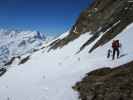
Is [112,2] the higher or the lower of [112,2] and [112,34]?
the higher

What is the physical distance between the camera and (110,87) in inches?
609

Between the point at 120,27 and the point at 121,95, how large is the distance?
925 inches

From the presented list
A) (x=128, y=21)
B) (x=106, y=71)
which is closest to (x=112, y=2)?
(x=128, y=21)

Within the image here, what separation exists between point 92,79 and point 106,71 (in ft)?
6.14

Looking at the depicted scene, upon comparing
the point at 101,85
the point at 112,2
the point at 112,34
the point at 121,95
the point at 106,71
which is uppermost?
the point at 112,2

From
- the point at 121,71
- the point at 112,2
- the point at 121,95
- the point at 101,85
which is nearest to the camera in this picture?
the point at 121,95

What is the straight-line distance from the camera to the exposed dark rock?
568 inches

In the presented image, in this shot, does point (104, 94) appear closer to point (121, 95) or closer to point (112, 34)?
point (121, 95)

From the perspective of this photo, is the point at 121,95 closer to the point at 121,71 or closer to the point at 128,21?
the point at 121,71

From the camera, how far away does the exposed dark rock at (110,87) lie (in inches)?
568

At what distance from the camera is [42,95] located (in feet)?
62.2

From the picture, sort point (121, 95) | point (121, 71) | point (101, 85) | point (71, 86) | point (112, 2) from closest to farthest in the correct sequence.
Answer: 1. point (121, 95)
2. point (101, 85)
3. point (121, 71)
4. point (71, 86)
5. point (112, 2)

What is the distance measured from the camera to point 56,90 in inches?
761

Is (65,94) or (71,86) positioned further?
(71,86)
